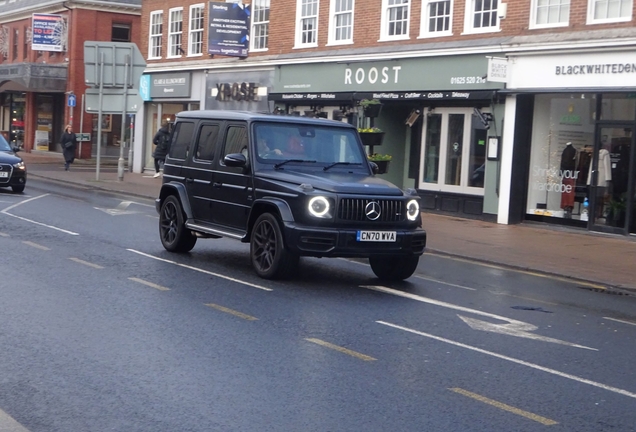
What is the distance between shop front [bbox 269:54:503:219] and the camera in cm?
2236

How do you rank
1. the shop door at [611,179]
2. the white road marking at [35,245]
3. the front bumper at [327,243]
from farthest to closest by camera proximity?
the shop door at [611,179], the white road marking at [35,245], the front bumper at [327,243]

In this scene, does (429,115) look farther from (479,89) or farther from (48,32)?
(48,32)

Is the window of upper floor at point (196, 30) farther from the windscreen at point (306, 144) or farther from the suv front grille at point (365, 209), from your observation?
the suv front grille at point (365, 209)

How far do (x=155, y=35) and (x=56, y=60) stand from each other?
14975 mm

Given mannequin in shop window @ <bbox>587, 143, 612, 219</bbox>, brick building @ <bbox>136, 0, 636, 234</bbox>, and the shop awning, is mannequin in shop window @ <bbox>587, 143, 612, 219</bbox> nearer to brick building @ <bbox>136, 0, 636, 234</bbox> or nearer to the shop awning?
brick building @ <bbox>136, 0, 636, 234</bbox>

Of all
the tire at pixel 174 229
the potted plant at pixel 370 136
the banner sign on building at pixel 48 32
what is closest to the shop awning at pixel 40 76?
the banner sign on building at pixel 48 32

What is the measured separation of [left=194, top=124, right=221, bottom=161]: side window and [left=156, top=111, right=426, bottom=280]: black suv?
0.04ft

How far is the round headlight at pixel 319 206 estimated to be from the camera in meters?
10.8

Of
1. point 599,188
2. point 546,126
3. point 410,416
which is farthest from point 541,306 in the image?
point 546,126

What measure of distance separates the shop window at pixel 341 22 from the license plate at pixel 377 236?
644 inches

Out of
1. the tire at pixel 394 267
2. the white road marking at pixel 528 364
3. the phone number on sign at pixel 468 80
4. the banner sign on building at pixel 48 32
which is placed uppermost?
the banner sign on building at pixel 48 32

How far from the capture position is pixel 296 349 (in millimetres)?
7691

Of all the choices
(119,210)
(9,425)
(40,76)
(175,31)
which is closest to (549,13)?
(119,210)

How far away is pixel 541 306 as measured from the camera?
1084 centimetres
